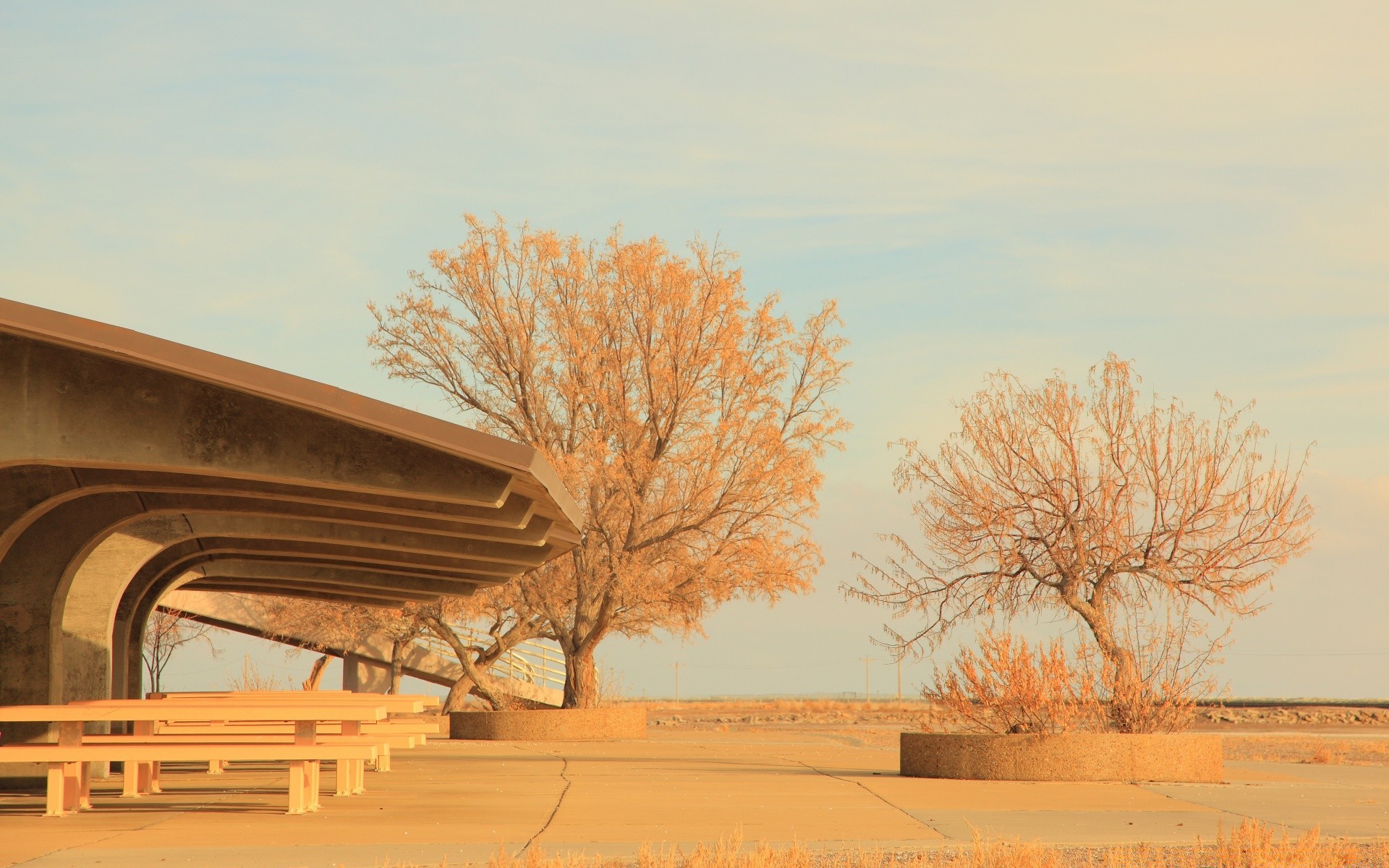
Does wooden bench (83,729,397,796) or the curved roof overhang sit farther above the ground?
the curved roof overhang

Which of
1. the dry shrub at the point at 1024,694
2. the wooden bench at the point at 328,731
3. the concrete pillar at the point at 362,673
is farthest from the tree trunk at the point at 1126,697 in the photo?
the concrete pillar at the point at 362,673

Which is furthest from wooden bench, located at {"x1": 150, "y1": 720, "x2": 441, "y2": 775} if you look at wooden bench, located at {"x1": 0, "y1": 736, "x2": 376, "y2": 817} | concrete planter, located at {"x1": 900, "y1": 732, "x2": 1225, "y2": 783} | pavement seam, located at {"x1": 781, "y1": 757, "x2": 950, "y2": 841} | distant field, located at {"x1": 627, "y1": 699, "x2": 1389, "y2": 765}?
distant field, located at {"x1": 627, "y1": 699, "x2": 1389, "y2": 765}

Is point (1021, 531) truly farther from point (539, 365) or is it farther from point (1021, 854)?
point (1021, 854)

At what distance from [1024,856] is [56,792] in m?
7.49

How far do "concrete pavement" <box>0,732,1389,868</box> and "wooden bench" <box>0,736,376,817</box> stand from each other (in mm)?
220

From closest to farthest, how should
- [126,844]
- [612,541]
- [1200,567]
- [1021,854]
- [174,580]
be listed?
1. [1021,854]
2. [126,844]
3. [174,580]
4. [1200,567]
5. [612,541]

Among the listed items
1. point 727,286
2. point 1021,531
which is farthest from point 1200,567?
point 727,286

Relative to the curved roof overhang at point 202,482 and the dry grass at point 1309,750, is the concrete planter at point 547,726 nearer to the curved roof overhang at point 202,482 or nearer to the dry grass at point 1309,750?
the curved roof overhang at point 202,482

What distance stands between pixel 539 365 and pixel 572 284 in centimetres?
176

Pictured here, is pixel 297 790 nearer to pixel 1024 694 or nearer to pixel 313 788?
pixel 313 788

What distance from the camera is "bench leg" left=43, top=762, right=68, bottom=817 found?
1045 cm

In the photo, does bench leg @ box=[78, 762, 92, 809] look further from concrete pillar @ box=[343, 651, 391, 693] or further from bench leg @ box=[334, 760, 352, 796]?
concrete pillar @ box=[343, 651, 391, 693]

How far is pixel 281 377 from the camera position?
8.95 m

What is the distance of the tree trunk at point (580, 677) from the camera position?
89.0 feet
